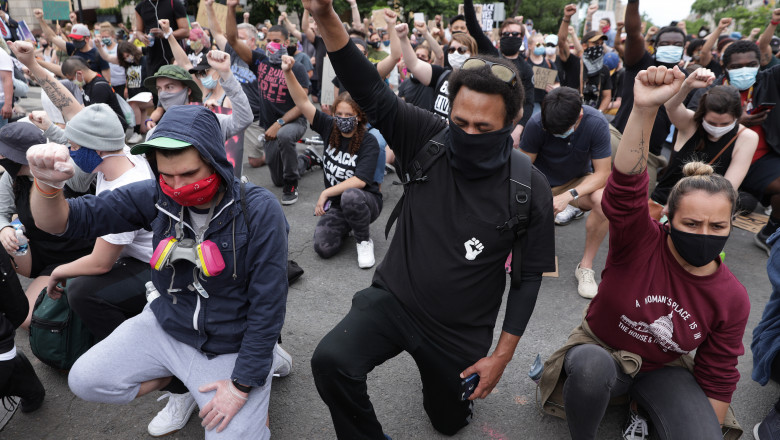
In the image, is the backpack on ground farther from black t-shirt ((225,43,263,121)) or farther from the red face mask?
black t-shirt ((225,43,263,121))

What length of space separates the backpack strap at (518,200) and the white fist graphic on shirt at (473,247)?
11 centimetres

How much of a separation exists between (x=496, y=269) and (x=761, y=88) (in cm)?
472

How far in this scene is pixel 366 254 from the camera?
474 centimetres

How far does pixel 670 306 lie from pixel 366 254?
283cm

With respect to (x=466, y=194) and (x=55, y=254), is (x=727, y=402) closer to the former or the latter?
(x=466, y=194)

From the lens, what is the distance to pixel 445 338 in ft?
7.93

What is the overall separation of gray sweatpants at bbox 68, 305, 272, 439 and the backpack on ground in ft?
2.30

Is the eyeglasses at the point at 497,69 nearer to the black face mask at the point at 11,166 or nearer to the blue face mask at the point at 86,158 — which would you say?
the blue face mask at the point at 86,158

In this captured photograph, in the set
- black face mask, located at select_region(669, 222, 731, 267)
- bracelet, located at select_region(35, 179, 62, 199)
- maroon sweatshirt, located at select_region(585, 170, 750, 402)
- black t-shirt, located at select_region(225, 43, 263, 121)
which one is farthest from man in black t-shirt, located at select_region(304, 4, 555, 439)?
black t-shirt, located at select_region(225, 43, 263, 121)

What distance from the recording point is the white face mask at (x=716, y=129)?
4230 mm

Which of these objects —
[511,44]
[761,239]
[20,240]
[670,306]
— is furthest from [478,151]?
[511,44]

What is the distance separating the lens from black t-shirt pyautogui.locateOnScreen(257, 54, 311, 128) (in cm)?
651

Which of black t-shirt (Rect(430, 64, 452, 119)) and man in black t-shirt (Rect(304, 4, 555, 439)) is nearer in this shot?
man in black t-shirt (Rect(304, 4, 555, 439))

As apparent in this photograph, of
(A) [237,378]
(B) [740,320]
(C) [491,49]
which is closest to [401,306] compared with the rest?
(A) [237,378]
